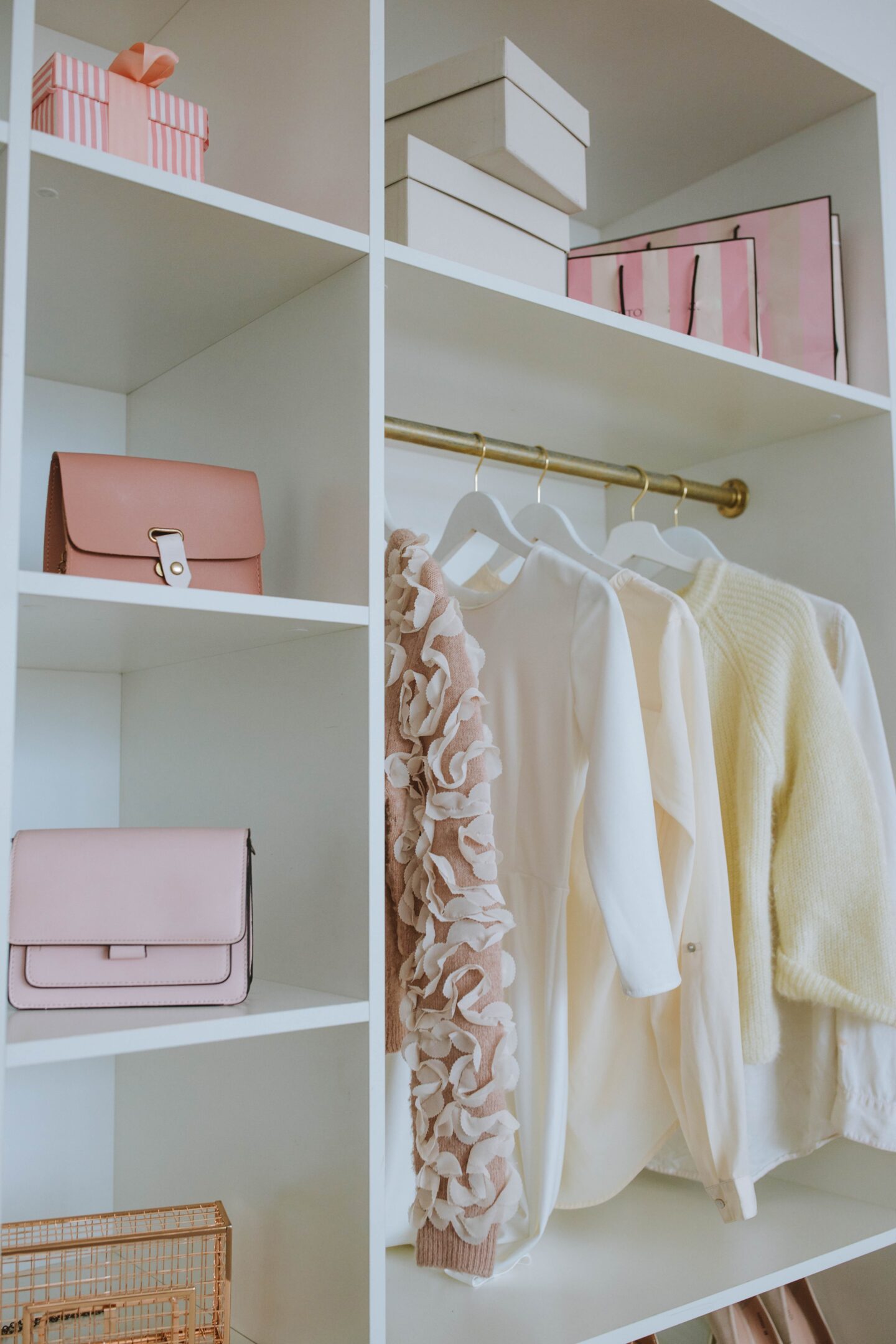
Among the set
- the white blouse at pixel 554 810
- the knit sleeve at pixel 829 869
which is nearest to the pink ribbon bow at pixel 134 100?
the white blouse at pixel 554 810

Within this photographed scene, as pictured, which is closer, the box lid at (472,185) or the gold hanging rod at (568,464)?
the box lid at (472,185)

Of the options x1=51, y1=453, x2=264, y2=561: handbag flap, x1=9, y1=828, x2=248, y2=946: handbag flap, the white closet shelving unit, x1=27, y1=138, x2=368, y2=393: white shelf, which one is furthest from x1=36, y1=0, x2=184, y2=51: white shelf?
x1=9, y1=828, x2=248, y2=946: handbag flap

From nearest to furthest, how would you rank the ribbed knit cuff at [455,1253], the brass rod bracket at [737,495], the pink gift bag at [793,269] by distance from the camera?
the ribbed knit cuff at [455,1253]
the pink gift bag at [793,269]
the brass rod bracket at [737,495]

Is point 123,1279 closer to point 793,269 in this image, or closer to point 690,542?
point 690,542

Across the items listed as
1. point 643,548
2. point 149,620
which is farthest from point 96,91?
point 643,548

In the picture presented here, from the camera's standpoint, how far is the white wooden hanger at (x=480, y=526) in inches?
54.7

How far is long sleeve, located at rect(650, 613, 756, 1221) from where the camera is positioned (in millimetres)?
1289

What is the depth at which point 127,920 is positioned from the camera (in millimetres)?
997

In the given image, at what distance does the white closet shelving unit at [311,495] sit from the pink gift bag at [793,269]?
0.20ft

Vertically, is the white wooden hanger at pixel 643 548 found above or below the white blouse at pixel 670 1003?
above

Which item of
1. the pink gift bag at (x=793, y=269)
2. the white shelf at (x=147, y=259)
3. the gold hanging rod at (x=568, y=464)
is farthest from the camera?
the pink gift bag at (x=793, y=269)

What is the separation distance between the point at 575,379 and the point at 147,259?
60cm

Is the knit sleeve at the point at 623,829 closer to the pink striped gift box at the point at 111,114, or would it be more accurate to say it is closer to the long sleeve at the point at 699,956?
the long sleeve at the point at 699,956

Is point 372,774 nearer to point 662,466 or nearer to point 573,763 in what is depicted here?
point 573,763
